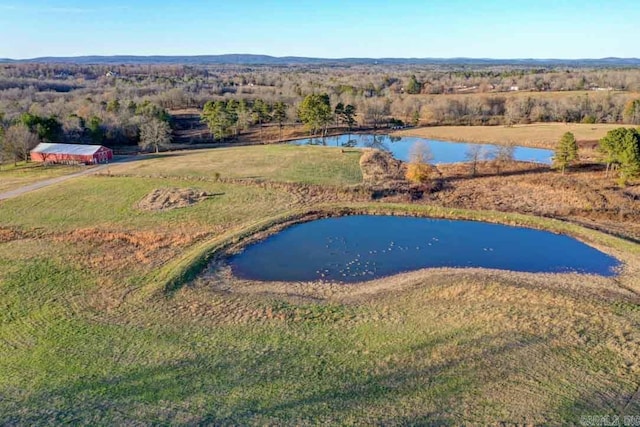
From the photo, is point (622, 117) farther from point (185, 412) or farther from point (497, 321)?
point (185, 412)

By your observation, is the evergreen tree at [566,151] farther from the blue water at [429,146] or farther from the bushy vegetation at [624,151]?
the blue water at [429,146]

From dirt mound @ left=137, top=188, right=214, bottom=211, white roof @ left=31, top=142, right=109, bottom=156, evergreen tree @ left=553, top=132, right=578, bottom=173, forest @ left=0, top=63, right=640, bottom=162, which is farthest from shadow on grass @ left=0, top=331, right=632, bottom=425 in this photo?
forest @ left=0, top=63, right=640, bottom=162

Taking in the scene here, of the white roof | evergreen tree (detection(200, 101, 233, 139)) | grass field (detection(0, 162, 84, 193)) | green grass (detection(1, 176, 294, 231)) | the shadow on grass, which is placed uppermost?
evergreen tree (detection(200, 101, 233, 139))

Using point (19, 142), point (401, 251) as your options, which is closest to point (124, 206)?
point (401, 251)

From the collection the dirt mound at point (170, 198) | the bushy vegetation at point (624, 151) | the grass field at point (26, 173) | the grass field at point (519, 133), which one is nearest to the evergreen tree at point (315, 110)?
the grass field at point (519, 133)

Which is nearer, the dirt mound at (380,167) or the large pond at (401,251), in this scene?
the large pond at (401,251)

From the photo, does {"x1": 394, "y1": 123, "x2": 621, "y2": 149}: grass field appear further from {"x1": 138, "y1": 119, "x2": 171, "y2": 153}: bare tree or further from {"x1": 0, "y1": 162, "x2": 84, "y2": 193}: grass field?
{"x1": 0, "y1": 162, "x2": 84, "y2": 193}: grass field
